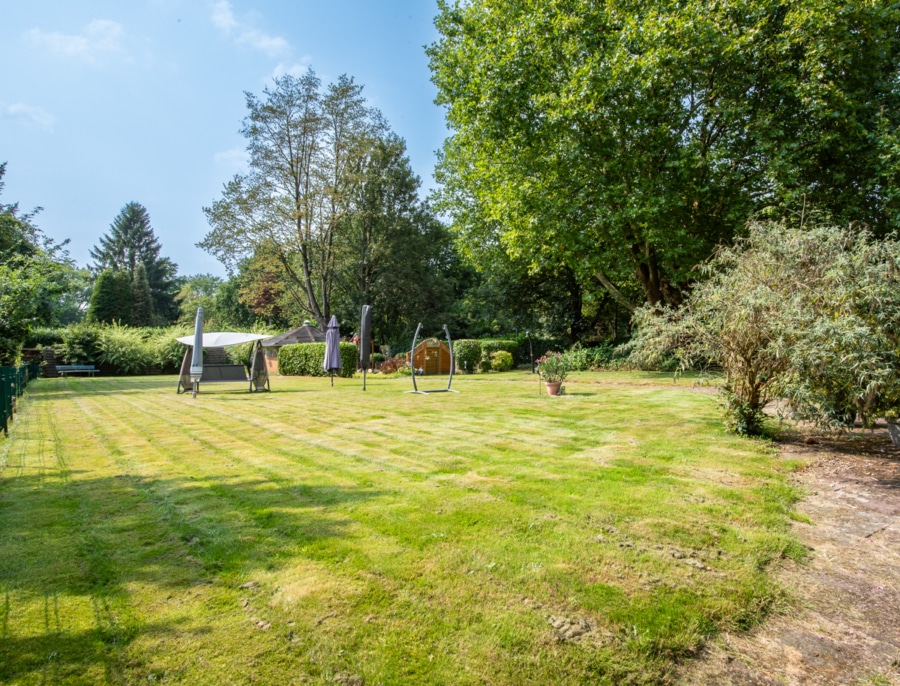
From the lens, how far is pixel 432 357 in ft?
69.3

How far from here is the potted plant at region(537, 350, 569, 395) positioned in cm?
1034

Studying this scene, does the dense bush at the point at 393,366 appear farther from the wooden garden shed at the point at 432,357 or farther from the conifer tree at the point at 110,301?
the conifer tree at the point at 110,301

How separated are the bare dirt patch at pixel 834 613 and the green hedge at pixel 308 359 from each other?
17.1m

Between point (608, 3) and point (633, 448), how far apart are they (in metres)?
14.2

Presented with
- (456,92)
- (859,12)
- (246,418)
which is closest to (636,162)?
(859,12)

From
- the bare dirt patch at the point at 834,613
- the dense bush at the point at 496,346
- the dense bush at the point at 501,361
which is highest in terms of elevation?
the dense bush at the point at 496,346

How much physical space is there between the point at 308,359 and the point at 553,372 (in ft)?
46.0

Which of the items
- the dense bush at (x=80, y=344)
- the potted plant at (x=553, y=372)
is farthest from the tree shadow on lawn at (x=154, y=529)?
the dense bush at (x=80, y=344)

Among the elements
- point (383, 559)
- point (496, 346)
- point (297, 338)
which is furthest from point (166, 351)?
point (383, 559)

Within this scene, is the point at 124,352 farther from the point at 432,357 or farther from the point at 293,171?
the point at 432,357

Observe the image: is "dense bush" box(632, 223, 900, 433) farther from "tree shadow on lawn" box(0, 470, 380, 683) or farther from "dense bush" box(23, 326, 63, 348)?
"dense bush" box(23, 326, 63, 348)

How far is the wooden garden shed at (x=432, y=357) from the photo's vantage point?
20.8 meters

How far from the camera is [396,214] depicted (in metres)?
31.4

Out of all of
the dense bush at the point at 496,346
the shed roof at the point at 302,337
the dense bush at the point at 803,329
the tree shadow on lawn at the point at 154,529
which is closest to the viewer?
the tree shadow on lawn at the point at 154,529
